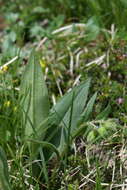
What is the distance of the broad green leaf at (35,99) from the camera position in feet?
6.70

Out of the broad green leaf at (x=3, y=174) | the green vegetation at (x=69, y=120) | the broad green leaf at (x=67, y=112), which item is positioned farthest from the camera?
the broad green leaf at (x=67, y=112)

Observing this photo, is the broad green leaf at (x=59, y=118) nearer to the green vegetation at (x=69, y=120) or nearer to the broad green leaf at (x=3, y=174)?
the green vegetation at (x=69, y=120)

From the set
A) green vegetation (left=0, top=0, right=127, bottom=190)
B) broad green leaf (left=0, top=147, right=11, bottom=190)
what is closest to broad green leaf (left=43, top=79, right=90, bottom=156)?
green vegetation (left=0, top=0, right=127, bottom=190)

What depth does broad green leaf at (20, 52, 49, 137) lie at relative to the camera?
2.04 meters

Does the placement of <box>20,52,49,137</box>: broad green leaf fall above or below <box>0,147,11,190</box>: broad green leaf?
above

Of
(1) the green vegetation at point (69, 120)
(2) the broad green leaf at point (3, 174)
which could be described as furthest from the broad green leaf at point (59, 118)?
(2) the broad green leaf at point (3, 174)

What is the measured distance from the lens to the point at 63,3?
141 inches

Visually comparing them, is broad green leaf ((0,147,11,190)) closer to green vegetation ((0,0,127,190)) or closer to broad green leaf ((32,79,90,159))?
green vegetation ((0,0,127,190))

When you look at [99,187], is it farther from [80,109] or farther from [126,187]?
[80,109]

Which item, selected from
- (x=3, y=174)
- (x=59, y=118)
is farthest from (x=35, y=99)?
(x=3, y=174)

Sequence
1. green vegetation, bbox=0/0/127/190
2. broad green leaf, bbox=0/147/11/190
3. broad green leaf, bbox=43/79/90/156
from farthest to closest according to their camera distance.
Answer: broad green leaf, bbox=43/79/90/156 → green vegetation, bbox=0/0/127/190 → broad green leaf, bbox=0/147/11/190

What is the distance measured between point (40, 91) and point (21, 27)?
1.48 m

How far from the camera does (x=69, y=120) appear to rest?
2.03m

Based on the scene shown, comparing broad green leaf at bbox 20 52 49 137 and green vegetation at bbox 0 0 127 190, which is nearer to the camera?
green vegetation at bbox 0 0 127 190
